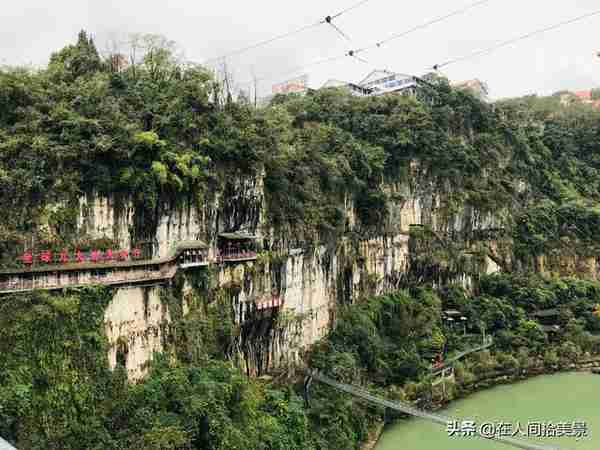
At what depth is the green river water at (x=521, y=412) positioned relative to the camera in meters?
17.6

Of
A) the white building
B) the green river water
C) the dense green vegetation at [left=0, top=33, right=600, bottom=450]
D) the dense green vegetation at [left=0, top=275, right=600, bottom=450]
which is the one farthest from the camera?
the white building

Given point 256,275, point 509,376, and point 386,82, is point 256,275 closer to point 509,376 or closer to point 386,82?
point 509,376

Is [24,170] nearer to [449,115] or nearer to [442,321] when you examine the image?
[442,321]

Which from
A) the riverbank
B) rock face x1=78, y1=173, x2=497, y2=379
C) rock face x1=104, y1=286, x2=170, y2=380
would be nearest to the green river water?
the riverbank

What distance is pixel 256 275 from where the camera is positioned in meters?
17.1

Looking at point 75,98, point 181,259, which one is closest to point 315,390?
point 181,259

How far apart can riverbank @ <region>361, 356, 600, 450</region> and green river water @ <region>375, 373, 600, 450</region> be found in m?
0.25

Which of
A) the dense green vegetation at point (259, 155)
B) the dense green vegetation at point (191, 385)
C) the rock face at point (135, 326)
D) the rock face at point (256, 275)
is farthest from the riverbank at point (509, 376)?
the rock face at point (135, 326)

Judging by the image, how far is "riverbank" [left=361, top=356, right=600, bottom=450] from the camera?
71.9 ft

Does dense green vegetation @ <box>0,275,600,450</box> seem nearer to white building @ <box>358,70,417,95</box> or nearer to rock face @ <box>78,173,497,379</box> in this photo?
rock face @ <box>78,173,497,379</box>

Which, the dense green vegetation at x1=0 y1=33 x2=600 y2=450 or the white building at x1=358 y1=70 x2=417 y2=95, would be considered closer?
the dense green vegetation at x1=0 y1=33 x2=600 y2=450

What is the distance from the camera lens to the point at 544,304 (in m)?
28.8

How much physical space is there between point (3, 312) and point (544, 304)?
91.0 ft

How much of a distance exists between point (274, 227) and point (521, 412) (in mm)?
13156
